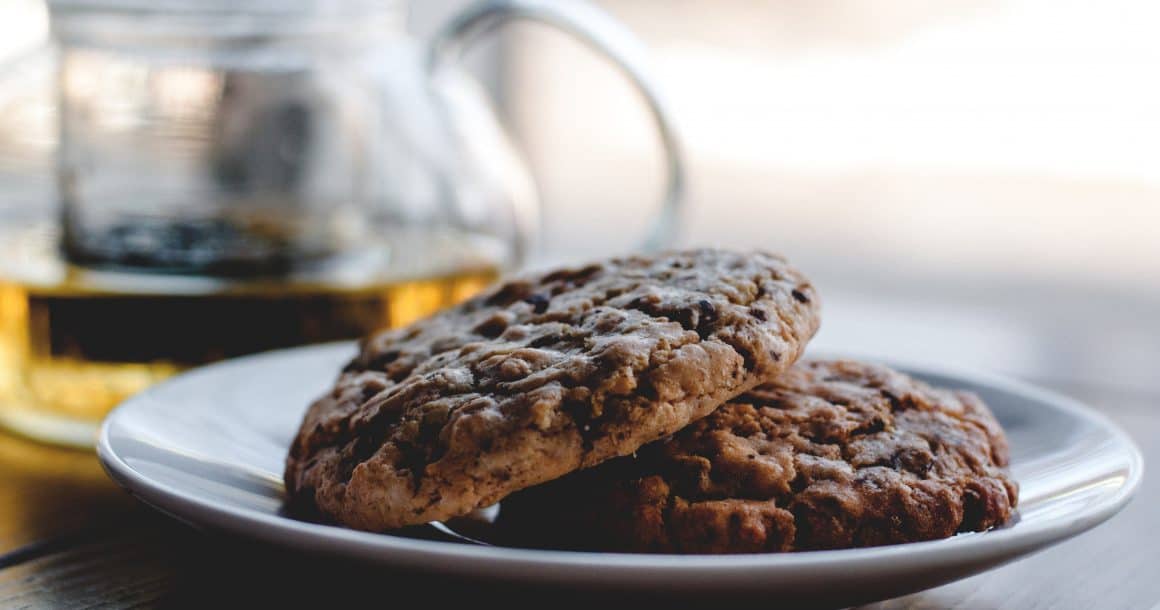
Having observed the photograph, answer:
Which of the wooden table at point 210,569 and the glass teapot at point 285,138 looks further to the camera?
the glass teapot at point 285,138

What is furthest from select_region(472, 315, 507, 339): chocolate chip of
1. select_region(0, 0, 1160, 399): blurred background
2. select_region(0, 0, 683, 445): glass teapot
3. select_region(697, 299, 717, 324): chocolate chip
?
select_region(0, 0, 1160, 399): blurred background

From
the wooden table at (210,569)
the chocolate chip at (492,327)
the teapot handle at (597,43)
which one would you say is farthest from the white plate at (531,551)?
the teapot handle at (597,43)

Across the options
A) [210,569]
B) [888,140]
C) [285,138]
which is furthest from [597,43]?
[888,140]

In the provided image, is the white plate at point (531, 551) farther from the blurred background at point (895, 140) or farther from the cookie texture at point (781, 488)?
the blurred background at point (895, 140)

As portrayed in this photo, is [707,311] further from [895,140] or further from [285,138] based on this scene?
[895,140]

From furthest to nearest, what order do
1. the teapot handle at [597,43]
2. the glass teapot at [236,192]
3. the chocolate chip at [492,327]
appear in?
the teapot handle at [597,43] → the glass teapot at [236,192] → the chocolate chip at [492,327]
